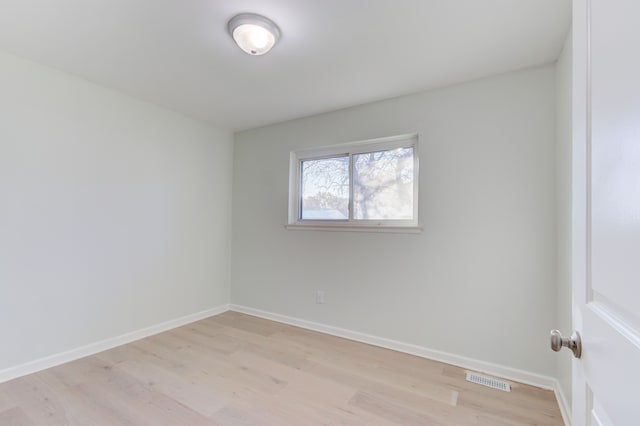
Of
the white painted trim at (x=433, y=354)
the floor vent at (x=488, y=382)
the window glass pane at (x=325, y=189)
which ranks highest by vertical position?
the window glass pane at (x=325, y=189)

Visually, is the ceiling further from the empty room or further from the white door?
the white door

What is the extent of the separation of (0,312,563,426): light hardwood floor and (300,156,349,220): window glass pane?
1.35 metres

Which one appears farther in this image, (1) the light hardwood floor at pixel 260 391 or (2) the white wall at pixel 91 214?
(2) the white wall at pixel 91 214

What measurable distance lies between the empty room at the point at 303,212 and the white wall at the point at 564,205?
0.10ft

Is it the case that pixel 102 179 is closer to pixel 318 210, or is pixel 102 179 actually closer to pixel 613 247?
pixel 318 210

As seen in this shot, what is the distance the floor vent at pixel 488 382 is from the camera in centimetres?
197

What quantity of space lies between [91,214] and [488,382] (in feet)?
11.2

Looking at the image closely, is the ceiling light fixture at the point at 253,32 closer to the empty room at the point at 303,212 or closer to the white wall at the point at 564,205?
the empty room at the point at 303,212

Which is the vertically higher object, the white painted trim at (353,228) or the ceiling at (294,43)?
the ceiling at (294,43)

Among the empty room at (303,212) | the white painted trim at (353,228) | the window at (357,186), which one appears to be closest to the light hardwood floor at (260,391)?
the empty room at (303,212)

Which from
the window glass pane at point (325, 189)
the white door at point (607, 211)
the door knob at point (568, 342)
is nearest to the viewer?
the white door at point (607, 211)

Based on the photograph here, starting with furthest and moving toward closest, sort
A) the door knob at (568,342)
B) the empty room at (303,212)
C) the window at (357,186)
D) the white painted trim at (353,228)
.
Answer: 1. the window at (357,186)
2. the white painted trim at (353,228)
3. the empty room at (303,212)
4. the door knob at (568,342)

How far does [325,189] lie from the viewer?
315cm

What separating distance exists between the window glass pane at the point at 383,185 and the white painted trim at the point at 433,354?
1.14 metres
